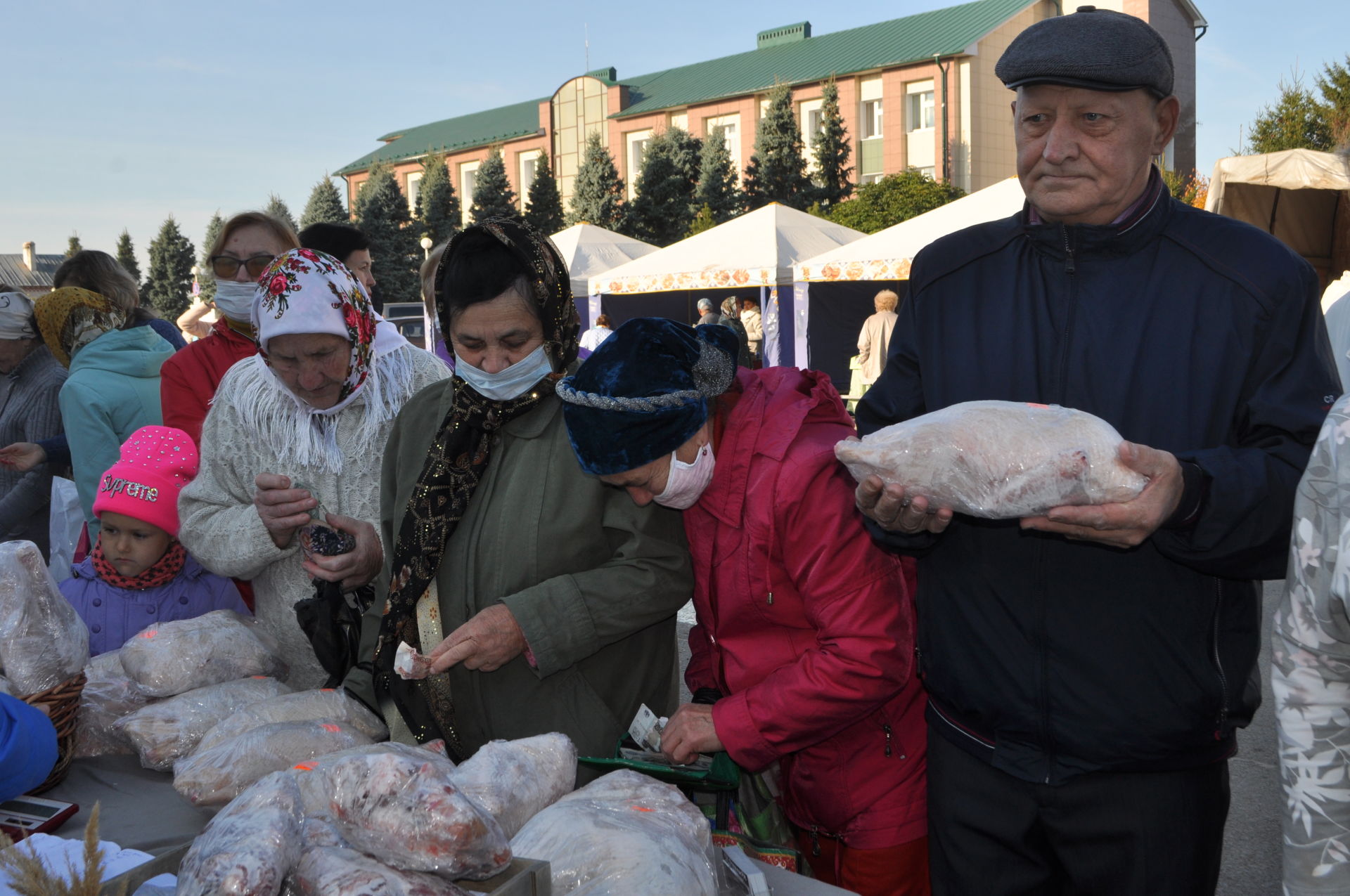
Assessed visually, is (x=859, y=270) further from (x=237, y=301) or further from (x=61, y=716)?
(x=61, y=716)

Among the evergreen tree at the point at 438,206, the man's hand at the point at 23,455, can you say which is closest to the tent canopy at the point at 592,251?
the man's hand at the point at 23,455

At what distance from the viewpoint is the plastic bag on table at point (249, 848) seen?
1.12 m

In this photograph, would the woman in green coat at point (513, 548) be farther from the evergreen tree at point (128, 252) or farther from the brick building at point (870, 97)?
the evergreen tree at point (128, 252)

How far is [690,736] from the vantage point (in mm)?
1875

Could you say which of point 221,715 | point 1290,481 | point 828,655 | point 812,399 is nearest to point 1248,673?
point 1290,481

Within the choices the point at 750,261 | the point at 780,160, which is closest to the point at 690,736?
the point at 750,261

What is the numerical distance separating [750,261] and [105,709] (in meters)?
13.5

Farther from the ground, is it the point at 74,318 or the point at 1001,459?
the point at 74,318

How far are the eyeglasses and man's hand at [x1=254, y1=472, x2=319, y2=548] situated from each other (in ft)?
4.40

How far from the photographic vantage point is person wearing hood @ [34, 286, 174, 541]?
3689mm

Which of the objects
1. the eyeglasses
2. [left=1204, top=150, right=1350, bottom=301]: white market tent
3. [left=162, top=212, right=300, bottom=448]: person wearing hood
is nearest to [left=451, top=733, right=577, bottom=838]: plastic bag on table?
[left=162, top=212, right=300, bottom=448]: person wearing hood

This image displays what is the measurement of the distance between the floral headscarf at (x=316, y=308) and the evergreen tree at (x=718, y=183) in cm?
2983

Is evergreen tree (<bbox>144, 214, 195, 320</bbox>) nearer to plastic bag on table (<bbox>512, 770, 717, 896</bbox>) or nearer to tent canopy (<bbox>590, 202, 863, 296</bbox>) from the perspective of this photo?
tent canopy (<bbox>590, 202, 863, 296</bbox>)

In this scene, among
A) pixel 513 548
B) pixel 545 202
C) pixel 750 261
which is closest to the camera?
pixel 513 548
